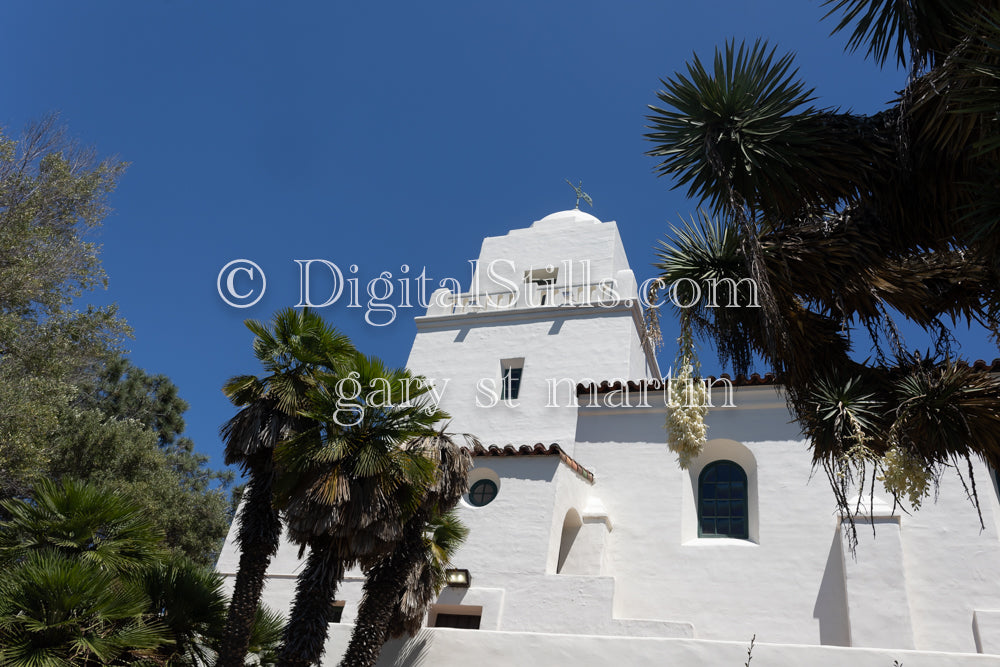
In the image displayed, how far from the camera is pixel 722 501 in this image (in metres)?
16.5

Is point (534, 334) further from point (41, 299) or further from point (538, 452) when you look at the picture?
point (41, 299)

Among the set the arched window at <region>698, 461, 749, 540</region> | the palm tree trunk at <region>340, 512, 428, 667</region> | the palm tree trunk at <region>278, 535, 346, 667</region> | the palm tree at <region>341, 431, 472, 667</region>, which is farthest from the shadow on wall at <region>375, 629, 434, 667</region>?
the arched window at <region>698, 461, 749, 540</region>

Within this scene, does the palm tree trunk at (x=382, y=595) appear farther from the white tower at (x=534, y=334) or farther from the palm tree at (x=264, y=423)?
the white tower at (x=534, y=334)

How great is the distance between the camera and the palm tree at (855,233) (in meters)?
6.62

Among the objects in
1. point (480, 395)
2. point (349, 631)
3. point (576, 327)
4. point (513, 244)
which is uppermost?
point (513, 244)

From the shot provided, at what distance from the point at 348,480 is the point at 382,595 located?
195 cm

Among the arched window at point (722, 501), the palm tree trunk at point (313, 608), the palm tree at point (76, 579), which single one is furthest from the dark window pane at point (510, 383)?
the palm tree at point (76, 579)

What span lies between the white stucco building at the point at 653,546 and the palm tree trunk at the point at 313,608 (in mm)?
2611

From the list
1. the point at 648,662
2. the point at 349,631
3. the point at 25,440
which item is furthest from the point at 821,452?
the point at 25,440

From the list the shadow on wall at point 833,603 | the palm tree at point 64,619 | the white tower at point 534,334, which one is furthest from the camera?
the white tower at point 534,334

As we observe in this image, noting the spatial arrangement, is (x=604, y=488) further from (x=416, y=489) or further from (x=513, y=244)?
(x=513, y=244)

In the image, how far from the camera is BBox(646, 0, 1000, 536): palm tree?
6617mm

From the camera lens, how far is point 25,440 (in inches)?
512

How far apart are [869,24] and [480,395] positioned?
49.0ft
